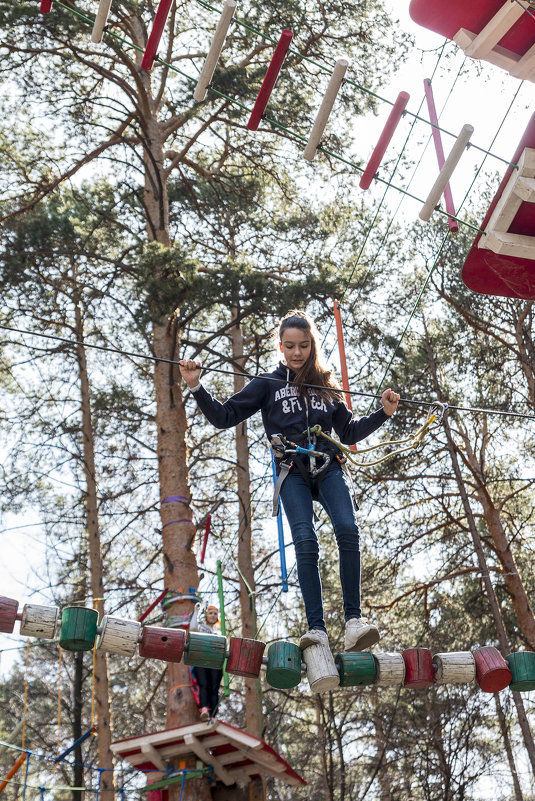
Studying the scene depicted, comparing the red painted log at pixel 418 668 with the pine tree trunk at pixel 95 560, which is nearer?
the red painted log at pixel 418 668

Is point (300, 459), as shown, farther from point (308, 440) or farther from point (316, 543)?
point (316, 543)

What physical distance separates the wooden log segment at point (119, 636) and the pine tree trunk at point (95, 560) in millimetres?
7443

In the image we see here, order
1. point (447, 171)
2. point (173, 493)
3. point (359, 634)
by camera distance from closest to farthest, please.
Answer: point (359, 634)
point (447, 171)
point (173, 493)

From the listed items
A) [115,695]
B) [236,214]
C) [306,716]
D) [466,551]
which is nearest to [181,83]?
[236,214]

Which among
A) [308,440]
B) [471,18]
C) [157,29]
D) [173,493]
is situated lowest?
[308,440]

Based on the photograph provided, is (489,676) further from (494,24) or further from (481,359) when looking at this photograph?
(481,359)

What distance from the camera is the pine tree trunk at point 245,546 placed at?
11.5 meters

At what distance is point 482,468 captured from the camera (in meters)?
12.1

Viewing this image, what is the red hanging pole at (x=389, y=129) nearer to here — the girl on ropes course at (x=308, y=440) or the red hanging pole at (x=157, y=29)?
the girl on ropes course at (x=308, y=440)

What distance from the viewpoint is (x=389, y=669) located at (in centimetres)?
449

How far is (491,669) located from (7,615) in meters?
2.59

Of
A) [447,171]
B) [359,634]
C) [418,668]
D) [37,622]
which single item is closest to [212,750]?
[418,668]

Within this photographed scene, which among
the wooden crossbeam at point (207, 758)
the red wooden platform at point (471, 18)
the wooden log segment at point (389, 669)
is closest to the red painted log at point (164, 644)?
the wooden log segment at point (389, 669)

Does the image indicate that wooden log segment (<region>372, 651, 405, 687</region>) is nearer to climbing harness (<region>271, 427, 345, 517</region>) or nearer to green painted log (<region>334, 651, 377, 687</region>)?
green painted log (<region>334, 651, 377, 687</region>)
